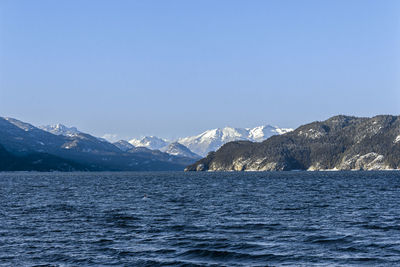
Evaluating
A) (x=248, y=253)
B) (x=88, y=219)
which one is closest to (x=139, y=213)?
(x=88, y=219)

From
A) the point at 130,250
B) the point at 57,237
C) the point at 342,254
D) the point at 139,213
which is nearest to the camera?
the point at 342,254

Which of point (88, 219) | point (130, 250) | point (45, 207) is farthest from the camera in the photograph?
point (45, 207)

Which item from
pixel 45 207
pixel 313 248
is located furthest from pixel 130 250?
pixel 45 207

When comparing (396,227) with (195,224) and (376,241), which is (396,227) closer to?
(376,241)

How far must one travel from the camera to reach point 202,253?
1889 inches

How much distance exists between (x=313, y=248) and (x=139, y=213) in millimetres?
39488

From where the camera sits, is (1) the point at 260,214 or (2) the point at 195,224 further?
(1) the point at 260,214

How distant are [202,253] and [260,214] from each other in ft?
104

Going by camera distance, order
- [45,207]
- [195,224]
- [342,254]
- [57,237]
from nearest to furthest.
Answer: [342,254]
[57,237]
[195,224]
[45,207]

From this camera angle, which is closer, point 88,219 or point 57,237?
point 57,237

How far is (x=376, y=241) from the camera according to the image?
52.0 meters

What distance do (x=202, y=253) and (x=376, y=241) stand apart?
17766 mm

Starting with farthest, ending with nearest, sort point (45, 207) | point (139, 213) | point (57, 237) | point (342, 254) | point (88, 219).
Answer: point (45, 207)
point (139, 213)
point (88, 219)
point (57, 237)
point (342, 254)

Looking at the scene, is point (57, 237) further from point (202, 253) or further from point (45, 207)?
point (45, 207)
